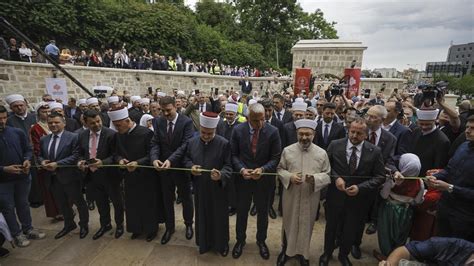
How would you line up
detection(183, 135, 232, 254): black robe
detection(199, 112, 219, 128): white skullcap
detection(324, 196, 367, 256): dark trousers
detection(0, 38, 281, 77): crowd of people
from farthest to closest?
detection(0, 38, 281, 77): crowd of people < detection(183, 135, 232, 254): black robe < detection(199, 112, 219, 128): white skullcap < detection(324, 196, 367, 256): dark trousers

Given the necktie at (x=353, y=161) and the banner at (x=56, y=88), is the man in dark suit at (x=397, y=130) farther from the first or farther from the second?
the banner at (x=56, y=88)

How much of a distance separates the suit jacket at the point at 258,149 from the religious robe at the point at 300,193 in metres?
0.30

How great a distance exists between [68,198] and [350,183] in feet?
14.2

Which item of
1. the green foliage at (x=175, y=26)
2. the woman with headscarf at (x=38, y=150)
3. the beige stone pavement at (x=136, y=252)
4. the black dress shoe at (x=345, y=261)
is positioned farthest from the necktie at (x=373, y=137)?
the green foliage at (x=175, y=26)

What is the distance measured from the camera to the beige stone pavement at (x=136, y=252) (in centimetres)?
363

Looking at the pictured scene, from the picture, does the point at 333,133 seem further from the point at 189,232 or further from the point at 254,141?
the point at 189,232

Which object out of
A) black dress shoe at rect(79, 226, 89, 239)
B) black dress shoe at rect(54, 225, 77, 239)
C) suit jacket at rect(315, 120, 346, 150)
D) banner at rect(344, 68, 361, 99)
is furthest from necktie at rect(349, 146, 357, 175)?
banner at rect(344, 68, 361, 99)

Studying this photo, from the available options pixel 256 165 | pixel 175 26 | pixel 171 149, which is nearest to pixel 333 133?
pixel 256 165

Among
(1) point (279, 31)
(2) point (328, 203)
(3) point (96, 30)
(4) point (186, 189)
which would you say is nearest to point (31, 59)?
(3) point (96, 30)

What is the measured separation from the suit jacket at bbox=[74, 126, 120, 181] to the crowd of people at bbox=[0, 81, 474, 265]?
2 centimetres

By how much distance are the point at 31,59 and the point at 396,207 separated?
1519 centimetres

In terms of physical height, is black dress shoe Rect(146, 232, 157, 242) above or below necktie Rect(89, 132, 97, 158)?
below

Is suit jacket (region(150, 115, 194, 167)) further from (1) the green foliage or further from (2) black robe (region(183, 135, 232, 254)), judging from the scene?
(1) the green foliage

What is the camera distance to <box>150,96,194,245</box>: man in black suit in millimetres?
4102
